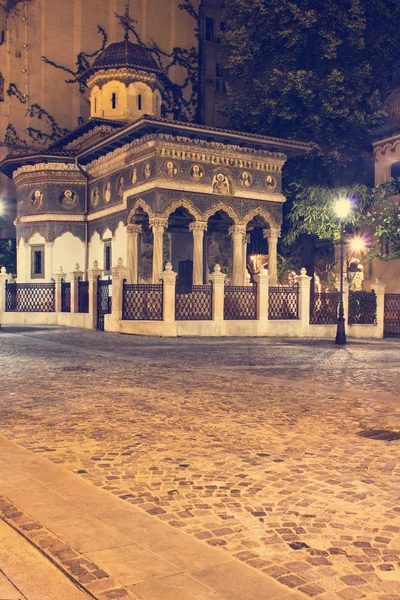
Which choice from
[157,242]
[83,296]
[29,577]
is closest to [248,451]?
[29,577]

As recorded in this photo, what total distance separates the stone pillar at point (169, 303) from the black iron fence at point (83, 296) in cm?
499

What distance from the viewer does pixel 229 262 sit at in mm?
32594

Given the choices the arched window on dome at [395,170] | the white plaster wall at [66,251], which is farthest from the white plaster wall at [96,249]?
the arched window on dome at [395,170]

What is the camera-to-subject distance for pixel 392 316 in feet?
80.9

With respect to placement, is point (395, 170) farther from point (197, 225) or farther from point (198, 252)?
point (198, 252)

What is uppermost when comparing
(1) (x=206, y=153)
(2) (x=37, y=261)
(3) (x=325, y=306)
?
(1) (x=206, y=153)

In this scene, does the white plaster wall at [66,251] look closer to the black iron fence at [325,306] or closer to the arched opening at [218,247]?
the arched opening at [218,247]

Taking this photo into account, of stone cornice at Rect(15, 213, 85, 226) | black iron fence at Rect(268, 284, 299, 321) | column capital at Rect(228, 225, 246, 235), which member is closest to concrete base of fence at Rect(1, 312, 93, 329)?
stone cornice at Rect(15, 213, 85, 226)

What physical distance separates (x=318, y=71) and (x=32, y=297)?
17.9 m

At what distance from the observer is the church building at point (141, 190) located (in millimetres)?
26089

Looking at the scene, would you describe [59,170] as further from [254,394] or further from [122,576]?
[122,576]

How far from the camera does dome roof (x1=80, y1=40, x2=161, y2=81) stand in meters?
32.5

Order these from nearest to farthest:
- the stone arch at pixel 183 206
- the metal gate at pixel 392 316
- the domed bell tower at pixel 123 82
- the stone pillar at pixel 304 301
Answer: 1. the stone pillar at pixel 304 301
2. the metal gate at pixel 392 316
3. the stone arch at pixel 183 206
4. the domed bell tower at pixel 123 82

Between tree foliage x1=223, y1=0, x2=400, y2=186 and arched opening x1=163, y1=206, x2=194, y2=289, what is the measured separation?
6263 millimetres
